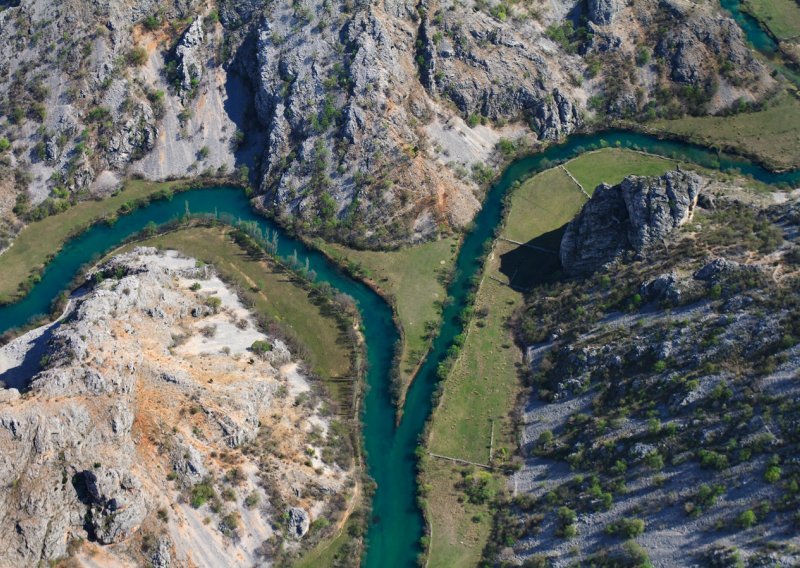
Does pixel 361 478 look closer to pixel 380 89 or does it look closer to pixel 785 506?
pixel 785 506

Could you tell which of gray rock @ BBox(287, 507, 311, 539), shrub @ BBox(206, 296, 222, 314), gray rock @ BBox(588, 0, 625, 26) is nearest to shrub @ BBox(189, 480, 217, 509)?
gray rock @ BBox(287, 507, 311, 539)

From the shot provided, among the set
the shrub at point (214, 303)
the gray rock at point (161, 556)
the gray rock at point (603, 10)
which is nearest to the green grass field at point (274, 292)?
the shrub at point (214, 303)

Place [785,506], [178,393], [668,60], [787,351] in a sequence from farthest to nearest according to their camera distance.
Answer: [668,60] < [178,393] < [787,351] < [785,506]

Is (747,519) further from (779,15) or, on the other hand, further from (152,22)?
(152,22)

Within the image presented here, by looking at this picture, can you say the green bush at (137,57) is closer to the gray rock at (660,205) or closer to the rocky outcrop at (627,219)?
the rocky outcrop at (627,219)

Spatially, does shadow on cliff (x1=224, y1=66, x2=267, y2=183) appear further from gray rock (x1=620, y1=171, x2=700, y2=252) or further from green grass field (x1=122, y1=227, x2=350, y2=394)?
gray rock (x1=620, y1=171, x2=700, y2=252)

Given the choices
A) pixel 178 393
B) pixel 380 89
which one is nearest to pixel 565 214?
pixel 380 89

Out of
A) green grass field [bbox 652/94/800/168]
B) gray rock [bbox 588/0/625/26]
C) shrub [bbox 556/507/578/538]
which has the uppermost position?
gray rock [bbox 588/0/625/26]

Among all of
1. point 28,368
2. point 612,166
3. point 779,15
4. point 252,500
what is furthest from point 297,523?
point 779,15
